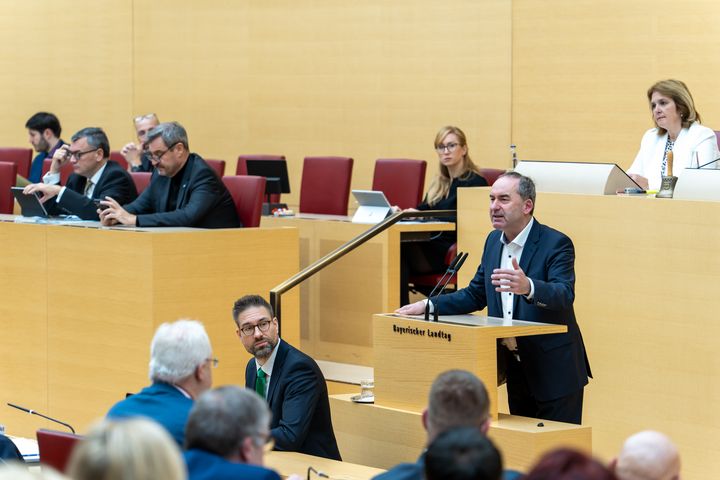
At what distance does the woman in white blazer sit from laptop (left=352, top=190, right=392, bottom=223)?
1826mm

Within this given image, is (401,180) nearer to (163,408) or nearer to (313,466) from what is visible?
(313,466)

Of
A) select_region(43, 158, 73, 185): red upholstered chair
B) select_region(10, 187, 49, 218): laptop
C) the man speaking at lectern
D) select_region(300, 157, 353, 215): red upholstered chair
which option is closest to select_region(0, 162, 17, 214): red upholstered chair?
select_region(10, 187, 49, 218): laptop

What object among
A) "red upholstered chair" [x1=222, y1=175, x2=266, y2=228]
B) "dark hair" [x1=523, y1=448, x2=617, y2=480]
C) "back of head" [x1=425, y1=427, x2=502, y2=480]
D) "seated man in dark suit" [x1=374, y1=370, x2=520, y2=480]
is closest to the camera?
"dark hair" [x1=523, y1=448, x2=617, y2=480]

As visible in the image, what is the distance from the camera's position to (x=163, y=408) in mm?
3303

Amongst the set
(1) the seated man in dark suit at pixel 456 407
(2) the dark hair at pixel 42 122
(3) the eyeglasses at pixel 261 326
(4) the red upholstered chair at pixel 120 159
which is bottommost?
(1) the seated man in dark suit at pixel 456 407

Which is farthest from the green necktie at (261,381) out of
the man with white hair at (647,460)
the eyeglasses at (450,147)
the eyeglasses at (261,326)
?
the eyeglasses at (450,147)

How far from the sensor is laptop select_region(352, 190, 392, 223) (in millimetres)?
7539

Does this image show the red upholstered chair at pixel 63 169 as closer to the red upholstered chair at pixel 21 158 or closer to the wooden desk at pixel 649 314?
the red upholstered chair at pixel 21 158

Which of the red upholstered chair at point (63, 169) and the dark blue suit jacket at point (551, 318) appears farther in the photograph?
the red upholstered chair at point (63, 169)

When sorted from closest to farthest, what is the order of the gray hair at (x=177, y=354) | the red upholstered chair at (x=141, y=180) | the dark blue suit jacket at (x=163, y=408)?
the dark blue suit jacket at (x=163, y=408) < the gray hair at (x=177, y=354) < the red upholstered chair at (x=141, y=180)

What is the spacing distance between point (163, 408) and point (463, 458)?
1284 millimetres

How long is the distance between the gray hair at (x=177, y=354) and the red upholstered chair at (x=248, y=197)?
3172mm

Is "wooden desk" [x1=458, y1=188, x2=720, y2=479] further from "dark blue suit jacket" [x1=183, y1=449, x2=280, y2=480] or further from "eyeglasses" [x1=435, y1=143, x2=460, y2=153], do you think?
"dark blue suit jacket" [x1=183, y1=449, x2=280, y2=480]

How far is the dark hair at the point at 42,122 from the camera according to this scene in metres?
10.3
